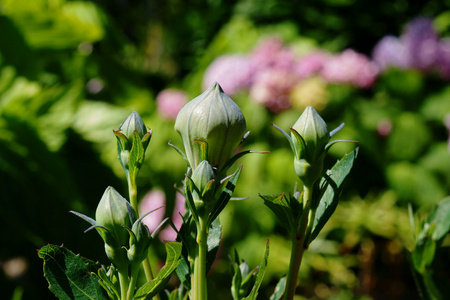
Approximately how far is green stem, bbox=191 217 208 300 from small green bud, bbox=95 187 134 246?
3cm

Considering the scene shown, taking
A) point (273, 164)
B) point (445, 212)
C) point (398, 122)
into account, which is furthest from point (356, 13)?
point (445, 212)

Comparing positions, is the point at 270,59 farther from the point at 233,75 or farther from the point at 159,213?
the point at 159,213

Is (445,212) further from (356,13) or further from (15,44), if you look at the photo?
(356,13)

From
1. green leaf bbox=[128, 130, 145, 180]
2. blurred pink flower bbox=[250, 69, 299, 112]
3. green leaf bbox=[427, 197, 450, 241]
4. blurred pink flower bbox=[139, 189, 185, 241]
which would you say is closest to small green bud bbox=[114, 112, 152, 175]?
green leaf bbox=[128, 130, 145, 180]

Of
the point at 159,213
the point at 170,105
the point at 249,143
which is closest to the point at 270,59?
the point at 249,143

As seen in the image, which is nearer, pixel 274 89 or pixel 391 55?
pixel 274 89

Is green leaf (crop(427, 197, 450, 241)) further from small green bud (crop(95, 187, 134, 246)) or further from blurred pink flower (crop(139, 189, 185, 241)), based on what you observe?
blurred pink flower (crop(139, 189, 185, 241))

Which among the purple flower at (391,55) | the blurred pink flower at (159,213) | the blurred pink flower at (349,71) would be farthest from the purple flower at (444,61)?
the blurred pink flower at (159,213)

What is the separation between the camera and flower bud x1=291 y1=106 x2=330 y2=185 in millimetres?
215

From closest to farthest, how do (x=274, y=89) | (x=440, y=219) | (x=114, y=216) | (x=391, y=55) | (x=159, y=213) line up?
(x=114, y=216)
(x=440, y=219)
(x=159, y=213)
(x=274, y=89)
(x=391, y=55)

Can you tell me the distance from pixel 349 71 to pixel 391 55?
216mm

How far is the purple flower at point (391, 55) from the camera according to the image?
1.54 metres

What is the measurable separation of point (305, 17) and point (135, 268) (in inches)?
98.5

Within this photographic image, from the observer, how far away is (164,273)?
0.66 feet
